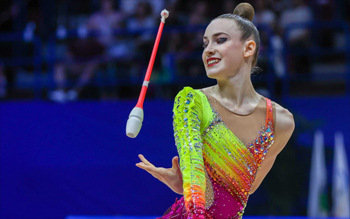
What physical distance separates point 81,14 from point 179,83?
2285mm

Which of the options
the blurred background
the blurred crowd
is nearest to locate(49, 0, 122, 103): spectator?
the blurred crowd

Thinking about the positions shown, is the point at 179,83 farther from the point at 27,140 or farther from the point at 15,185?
the point at 15,185

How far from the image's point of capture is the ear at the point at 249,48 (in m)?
1.97

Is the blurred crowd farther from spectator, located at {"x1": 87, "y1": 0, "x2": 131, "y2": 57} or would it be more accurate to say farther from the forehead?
the forehead

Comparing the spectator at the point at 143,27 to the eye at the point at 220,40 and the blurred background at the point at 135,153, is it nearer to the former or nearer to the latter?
the blurred background at the point at 135,153

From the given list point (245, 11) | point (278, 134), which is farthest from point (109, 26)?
point (278, 134)

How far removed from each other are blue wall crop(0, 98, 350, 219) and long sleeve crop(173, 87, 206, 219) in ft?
8.78

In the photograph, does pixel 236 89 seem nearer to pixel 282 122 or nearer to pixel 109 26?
pixel 282 122

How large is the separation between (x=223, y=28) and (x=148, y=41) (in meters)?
3.30

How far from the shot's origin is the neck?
6.41 feet

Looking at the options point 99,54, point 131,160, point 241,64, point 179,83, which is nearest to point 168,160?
point 131,160

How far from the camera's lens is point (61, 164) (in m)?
4.48

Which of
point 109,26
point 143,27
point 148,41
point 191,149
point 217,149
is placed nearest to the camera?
point 191,149

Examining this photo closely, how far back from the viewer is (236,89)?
1958mm
